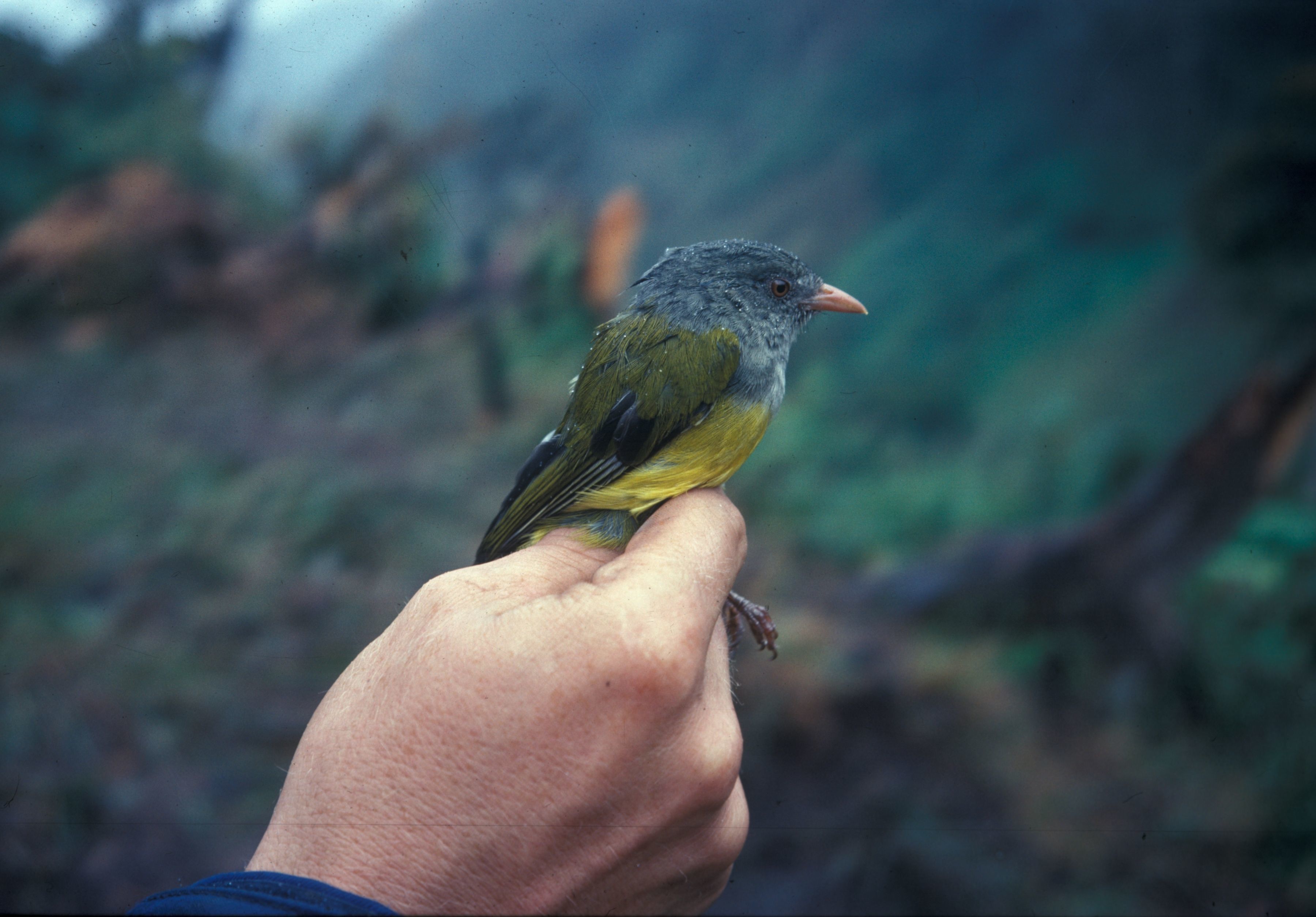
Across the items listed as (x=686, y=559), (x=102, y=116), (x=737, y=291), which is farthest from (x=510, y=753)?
(x=102, y=116)

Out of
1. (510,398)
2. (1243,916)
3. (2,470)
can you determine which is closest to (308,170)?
(510,398)

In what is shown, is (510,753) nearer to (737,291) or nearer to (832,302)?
(737,291)

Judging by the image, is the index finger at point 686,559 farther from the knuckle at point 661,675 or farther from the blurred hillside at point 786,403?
the blurred hillside at point 786,403

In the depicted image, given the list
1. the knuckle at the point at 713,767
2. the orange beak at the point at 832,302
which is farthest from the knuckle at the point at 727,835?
the orange beak at the point at 832,302

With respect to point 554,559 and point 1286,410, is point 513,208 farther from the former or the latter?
point 1286,410

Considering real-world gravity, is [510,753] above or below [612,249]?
below

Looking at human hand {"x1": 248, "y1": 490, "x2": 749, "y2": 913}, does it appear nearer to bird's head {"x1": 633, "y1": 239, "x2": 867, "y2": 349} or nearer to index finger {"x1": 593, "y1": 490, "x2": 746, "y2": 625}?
index finger {"x1": 593, "y1": 490, "x2": 746, "y2": 625}
